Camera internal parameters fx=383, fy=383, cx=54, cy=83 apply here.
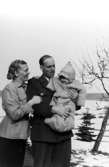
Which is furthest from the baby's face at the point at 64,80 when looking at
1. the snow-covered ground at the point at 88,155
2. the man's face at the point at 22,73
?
the snow-covered ground at the point at 88,155

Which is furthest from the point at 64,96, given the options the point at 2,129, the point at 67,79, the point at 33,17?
the point at 33,17

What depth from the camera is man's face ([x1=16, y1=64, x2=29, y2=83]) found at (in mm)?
3078

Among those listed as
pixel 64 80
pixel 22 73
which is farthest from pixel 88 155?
pixel 64 80

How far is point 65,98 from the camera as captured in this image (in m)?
2.93

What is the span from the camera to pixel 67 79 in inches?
114

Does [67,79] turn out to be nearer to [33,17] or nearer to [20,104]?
[20,104]

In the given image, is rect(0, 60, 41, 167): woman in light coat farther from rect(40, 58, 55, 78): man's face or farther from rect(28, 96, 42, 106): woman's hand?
rect(40, 58, 55, 78): man's face

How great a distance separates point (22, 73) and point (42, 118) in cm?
44

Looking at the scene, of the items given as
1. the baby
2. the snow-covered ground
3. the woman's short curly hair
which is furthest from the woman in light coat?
the snow-covered ground

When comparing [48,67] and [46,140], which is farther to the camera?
[48,67]

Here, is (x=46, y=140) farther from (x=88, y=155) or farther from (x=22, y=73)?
(x=88, y=155)

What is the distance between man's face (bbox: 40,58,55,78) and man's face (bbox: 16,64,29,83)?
0.17 metres

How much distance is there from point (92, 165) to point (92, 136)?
12.1 ft

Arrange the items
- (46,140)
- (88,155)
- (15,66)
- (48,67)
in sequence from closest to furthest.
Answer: (46,140) < (48,67) < (15,66) < (88,155)
